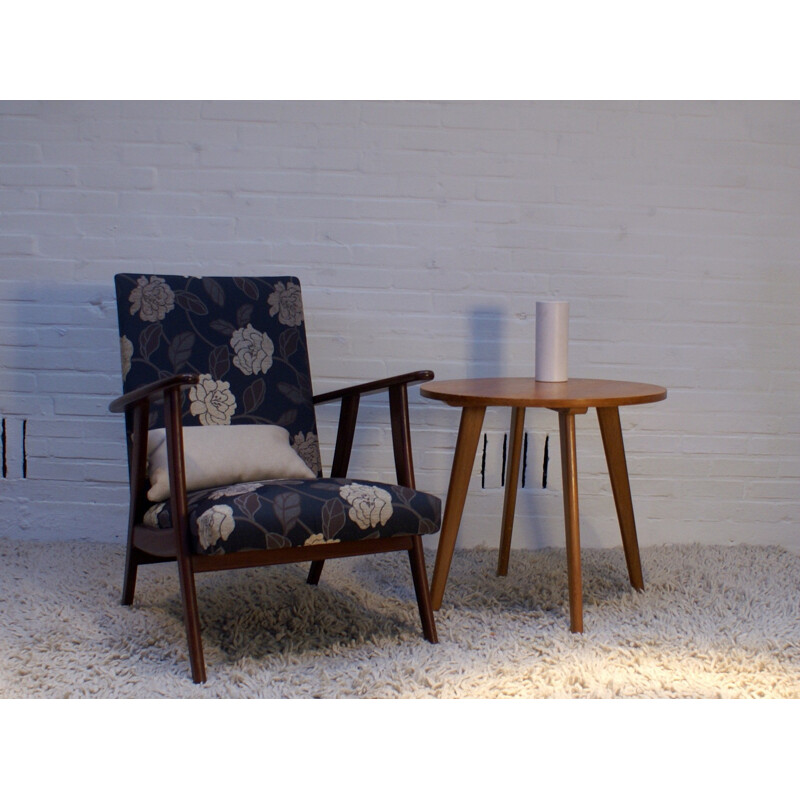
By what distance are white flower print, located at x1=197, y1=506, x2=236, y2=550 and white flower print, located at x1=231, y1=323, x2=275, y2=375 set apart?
71 centimetres

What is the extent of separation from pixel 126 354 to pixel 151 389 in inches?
17.3

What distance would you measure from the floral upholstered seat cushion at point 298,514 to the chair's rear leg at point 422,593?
0.09 meters

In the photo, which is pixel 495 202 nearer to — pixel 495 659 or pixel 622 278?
pixel 622 278

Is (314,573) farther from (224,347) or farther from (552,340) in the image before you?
(552,340)

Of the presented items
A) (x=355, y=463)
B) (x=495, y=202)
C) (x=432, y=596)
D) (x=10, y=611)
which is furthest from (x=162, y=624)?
(x=495, y=202)

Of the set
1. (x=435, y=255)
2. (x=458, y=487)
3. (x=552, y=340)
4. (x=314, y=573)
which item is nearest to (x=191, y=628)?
(x=314, y=573)

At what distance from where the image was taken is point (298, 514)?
1.87m

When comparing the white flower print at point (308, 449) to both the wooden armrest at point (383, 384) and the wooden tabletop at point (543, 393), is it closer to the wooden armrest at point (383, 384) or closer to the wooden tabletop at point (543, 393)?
the wooden armrest at point (383, 384)

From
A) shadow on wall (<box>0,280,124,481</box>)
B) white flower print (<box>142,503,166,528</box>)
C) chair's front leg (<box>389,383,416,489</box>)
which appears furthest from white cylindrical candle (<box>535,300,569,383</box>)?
shadow on wall (<box>0,280,124,481</box>)

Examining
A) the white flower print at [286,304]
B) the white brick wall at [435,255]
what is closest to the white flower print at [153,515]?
the white flower print at [286,304]

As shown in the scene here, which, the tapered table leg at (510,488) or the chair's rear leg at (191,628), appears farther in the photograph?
the tapered table leg at (510,488)

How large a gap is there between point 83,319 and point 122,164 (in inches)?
20.8

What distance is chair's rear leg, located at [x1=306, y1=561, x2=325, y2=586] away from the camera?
250cm

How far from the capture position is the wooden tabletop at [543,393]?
2123mm
